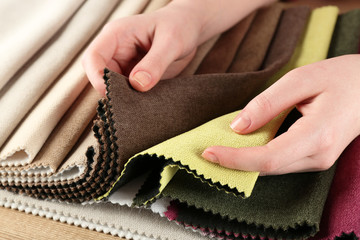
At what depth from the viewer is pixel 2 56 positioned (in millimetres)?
876

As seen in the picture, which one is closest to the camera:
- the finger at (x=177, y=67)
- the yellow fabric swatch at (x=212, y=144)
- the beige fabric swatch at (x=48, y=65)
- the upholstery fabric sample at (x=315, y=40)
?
the yellow fabric swatch at (x=212, y=144)

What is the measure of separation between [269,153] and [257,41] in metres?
0.56

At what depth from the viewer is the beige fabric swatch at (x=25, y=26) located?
875mm

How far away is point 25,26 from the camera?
1.00 metres

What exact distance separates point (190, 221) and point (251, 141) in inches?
6.4

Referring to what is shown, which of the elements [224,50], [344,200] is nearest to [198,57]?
[224,50]

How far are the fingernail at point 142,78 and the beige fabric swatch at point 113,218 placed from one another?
23 centimetres

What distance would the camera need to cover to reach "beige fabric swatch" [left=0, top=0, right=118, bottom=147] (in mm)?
804

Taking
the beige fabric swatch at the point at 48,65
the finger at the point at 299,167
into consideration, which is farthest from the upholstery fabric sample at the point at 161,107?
the beige fabric swatch at the point at 48,65

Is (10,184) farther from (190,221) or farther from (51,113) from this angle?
(190,221)

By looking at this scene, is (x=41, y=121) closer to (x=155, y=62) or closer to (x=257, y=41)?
(x=155, y=62)

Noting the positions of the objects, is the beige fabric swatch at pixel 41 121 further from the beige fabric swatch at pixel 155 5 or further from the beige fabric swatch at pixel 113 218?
the beige fabric swatch at pixel 155 5

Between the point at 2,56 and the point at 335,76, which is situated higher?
the point at 2,56

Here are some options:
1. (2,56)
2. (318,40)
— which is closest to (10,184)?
(2,56)
